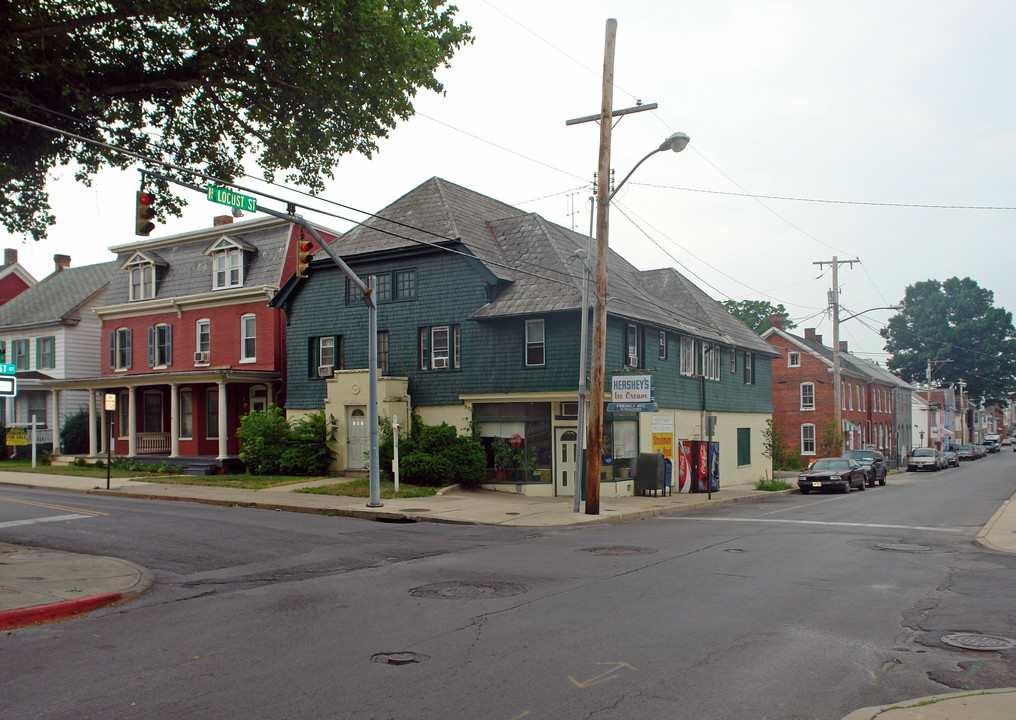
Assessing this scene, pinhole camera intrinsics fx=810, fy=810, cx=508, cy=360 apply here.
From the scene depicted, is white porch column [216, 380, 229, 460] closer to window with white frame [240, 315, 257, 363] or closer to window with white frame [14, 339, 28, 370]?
window with white frame [240, 315, 257, 363]

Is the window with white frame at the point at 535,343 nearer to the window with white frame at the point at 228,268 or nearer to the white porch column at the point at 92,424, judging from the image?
the window with white frame at the point at 228,268

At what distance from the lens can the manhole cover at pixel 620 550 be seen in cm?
1369

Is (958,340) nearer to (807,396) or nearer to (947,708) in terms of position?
(807,396)

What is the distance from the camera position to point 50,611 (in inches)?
363

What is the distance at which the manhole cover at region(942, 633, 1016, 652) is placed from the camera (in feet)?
24.7

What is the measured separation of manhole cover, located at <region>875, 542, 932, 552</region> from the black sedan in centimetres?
1693

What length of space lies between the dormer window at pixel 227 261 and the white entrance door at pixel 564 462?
1683cm

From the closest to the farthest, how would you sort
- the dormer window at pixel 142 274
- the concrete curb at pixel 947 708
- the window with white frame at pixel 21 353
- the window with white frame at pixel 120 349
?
the concrete curb at pixel 947 708 < the dormer window at pixel 142 274 < the window with white frame at pixel 120 349 < the window with white frame at pixel 21 353

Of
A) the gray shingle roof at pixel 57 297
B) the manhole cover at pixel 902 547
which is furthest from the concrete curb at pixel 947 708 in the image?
the gray shingle roof at pixel 57 297

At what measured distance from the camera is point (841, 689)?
6.34 metres

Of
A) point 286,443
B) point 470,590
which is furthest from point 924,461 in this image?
point 470,590

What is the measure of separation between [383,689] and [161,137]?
13.0m

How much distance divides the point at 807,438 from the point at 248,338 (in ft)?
127

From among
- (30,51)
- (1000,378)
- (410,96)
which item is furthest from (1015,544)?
(1000,378)
